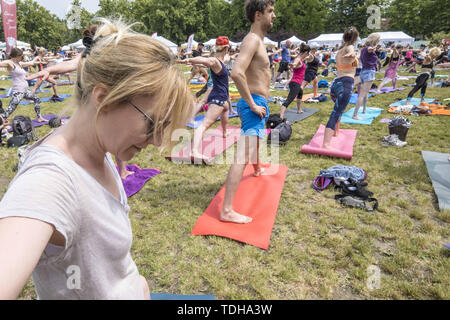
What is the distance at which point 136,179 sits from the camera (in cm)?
455

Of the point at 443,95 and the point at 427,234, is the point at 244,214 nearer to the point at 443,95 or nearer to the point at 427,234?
the point at 427,234

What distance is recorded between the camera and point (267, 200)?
3746 millimetres

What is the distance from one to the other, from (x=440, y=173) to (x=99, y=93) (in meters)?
5.42

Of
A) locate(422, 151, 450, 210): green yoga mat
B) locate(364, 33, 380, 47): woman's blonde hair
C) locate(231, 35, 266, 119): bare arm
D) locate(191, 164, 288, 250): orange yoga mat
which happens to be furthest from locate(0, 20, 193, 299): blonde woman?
locate(364, 33, 380, 47): woman's blonde hair

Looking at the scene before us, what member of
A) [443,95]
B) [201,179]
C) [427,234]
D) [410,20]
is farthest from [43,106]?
[410,20]

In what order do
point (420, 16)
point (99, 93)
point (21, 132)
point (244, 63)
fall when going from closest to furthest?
point (99, 93) < point (244, 63) < point (21, 132) < point (420, 16)

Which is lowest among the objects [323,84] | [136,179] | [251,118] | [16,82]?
[323,84]

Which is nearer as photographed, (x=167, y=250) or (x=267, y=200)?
(x=167, y=250)

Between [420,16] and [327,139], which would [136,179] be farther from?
[420,16]

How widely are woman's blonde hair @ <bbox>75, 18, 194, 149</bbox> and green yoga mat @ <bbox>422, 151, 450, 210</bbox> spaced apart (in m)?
4.11

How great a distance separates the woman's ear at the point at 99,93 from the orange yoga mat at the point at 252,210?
7.96ft

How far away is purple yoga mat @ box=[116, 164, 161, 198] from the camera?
4.23m

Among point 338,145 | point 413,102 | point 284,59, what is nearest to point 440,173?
point 338,145

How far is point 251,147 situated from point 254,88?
2.38 ft
